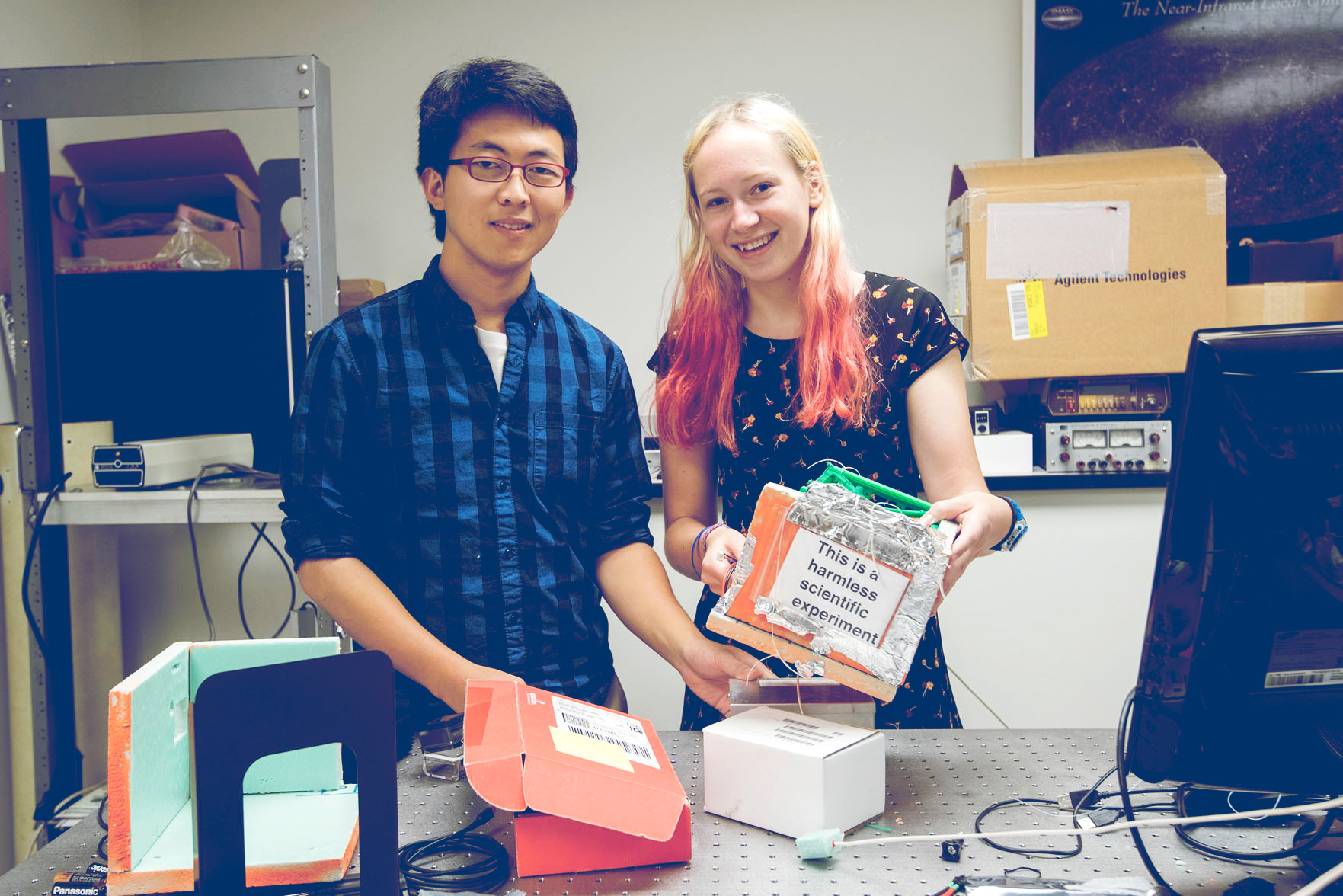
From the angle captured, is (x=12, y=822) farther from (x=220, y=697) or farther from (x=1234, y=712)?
(x=1234, y=712)

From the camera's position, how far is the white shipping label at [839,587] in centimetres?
86

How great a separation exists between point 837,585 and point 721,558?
0.18m

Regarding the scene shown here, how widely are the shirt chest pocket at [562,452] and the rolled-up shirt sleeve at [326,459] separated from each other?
239mm

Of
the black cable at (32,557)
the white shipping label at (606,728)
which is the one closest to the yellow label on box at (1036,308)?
the white shipping label at (606,728)

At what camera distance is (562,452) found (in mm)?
1282

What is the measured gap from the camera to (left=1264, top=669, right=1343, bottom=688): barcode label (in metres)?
0.66

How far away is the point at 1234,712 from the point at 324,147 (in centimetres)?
168

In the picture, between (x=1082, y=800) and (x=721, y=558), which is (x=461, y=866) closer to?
(x=721, y=558)

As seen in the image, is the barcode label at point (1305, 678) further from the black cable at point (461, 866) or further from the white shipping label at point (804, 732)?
the black cable at point (461, 866)

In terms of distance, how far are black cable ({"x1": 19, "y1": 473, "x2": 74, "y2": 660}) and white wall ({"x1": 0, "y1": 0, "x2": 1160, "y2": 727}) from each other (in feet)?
2.29

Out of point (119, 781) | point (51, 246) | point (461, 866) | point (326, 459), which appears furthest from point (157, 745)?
point (51, 246)

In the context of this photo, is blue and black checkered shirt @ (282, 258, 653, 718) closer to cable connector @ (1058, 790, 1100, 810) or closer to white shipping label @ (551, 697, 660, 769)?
white shipping label @ (551, 697, 660, 769)

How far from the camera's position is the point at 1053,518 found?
2242 millimetres

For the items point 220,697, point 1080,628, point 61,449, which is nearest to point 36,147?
point 61,449
